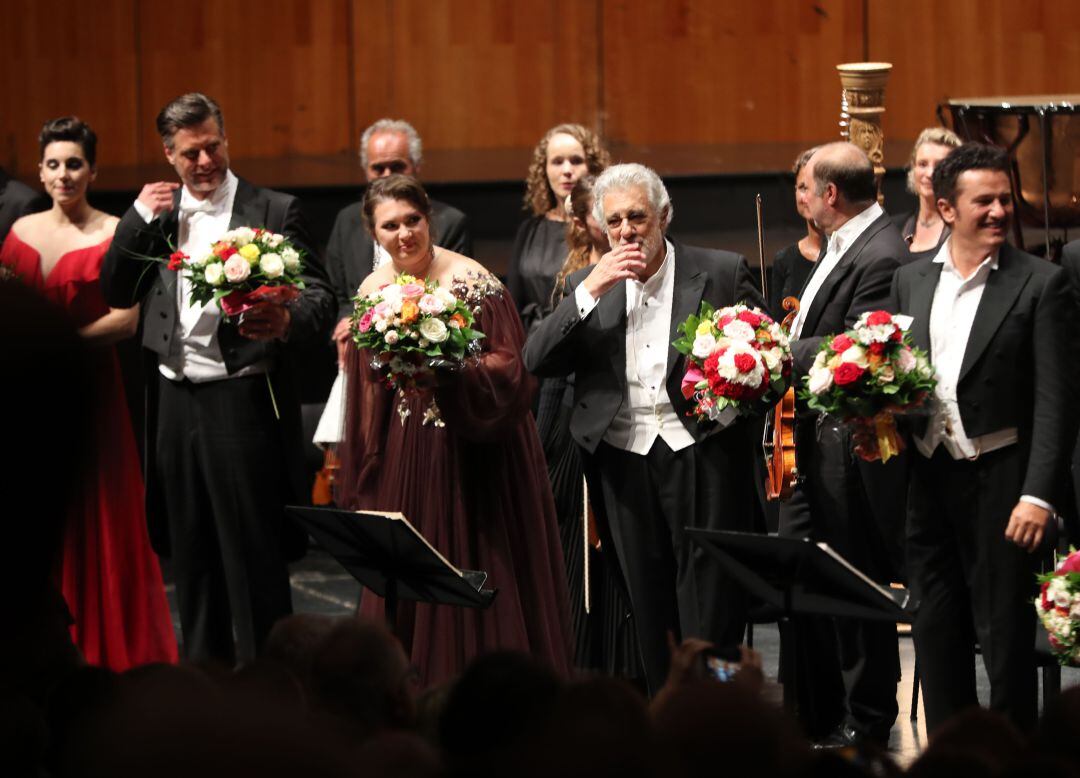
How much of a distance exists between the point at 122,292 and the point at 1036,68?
18.8 feet

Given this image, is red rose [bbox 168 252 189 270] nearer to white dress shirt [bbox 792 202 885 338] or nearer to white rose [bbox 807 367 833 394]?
white dress shirt [bbox 792 202 885 338]

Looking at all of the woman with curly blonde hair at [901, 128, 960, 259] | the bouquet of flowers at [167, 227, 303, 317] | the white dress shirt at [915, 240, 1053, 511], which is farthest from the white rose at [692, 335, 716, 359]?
the woman with curly blonde hair at [901, 128, 960, 259]

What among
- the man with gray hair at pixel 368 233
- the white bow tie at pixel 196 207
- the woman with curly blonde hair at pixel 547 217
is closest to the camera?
the white bow tie at pixel 196 207

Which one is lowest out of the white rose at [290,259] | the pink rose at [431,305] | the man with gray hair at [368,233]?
the pink rose at [431,305]

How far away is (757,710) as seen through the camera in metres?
2.03

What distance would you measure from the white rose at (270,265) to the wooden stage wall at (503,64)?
4531 mm

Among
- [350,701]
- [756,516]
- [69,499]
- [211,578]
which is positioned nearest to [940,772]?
[350,701]

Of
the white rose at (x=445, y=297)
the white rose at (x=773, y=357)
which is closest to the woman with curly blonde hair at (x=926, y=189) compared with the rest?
the white rose at (x=773, y=357)

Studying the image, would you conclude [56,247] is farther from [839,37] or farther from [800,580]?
[839,37]

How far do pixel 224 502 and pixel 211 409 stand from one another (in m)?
0.29

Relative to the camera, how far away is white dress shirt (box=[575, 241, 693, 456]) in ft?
15.4

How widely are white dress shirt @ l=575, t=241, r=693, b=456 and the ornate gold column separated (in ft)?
5.26

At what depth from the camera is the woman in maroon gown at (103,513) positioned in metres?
5.72

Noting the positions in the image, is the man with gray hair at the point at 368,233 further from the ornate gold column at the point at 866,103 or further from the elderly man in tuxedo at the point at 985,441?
the elderly man in tuxedo at the point at 985,441
